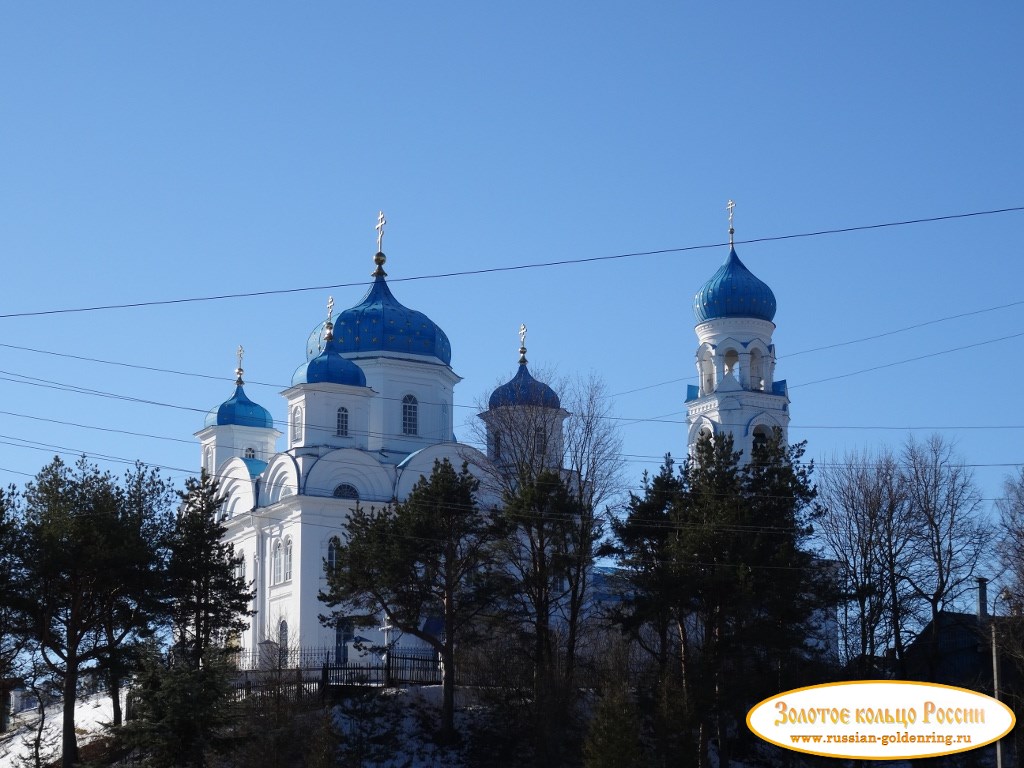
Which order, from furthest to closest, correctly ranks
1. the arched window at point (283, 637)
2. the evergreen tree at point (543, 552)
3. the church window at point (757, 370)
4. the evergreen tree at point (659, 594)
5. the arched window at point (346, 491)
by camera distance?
the church window at point (757, 370)
the arched window at point (346, 491)
the arched window at point (283, 637)
the evergreen tree at point (543, 552)
the evergreen tree at point (659, 594)

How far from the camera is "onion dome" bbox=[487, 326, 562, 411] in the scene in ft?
139

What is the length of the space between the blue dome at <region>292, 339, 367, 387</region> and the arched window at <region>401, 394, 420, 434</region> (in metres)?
2.45

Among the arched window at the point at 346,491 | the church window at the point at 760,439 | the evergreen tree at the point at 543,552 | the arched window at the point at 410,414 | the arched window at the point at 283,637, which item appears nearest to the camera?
the evergreen tree at the point at 543,552

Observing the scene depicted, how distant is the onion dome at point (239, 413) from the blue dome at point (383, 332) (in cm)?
712

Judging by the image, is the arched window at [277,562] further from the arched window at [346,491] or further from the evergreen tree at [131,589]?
the evergreen tree at [131,589]

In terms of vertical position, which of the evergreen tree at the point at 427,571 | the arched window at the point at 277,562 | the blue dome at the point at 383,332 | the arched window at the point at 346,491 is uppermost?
the blue dome at the point at 383,332

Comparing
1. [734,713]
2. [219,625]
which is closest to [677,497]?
[734,713]

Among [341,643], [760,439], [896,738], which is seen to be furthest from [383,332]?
[896,738]

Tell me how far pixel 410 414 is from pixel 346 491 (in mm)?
4676

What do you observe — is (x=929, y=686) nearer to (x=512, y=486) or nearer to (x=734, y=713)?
(x=734, y=713)

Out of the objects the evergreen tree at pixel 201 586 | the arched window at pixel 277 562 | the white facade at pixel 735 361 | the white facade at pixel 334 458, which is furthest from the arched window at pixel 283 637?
the white facade at pixel 735 361

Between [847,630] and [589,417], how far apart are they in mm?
7341

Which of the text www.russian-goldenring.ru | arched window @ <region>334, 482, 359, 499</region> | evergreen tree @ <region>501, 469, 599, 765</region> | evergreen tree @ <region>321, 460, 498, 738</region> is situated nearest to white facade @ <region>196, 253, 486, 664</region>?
arched window @ <region>334, 482, 359, 499</region>

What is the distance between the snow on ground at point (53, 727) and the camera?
113 feet
